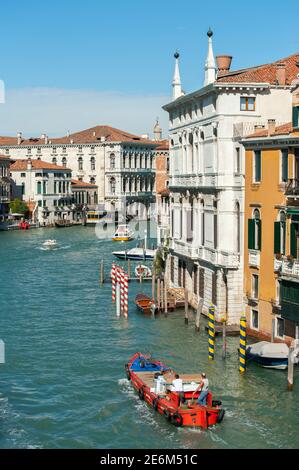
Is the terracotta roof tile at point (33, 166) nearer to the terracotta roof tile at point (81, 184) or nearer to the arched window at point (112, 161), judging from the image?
the terracotta roof tile at point (81, 184)

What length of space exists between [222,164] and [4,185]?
47732mm

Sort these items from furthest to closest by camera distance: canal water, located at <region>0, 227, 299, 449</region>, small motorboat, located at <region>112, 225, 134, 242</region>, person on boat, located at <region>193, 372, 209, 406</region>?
small motorboat, located at <region>112, 225, 134, 242</region>
person on boat, located at <region>193, 372, 209, 406</region>
canal water, located at <region>0, 227, 299, 449</region>

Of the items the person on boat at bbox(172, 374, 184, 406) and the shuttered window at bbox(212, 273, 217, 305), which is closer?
the person on boat at bbox(172, 374, 184, 406)

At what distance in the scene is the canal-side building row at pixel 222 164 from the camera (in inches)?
824

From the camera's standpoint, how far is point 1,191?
6656cm

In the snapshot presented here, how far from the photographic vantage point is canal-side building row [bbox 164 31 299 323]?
20.9 metres

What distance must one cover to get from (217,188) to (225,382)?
19.5ft

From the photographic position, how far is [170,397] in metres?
15.0

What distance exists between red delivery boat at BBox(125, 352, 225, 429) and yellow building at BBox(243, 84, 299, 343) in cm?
302

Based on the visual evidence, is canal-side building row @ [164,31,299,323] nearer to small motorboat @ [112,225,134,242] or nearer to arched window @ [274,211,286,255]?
arched window @ [274,211,286,255]

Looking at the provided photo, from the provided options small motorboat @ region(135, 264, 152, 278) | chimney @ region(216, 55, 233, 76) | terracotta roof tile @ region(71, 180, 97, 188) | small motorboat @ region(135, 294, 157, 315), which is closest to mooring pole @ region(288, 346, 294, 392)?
small motorboat @ region(135, 294, 157, 315)

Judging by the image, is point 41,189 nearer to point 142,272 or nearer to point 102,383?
point 142,272

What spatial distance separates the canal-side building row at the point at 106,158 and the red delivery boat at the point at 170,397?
5941 cm

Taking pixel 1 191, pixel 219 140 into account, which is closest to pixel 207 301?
pixel 219 140
